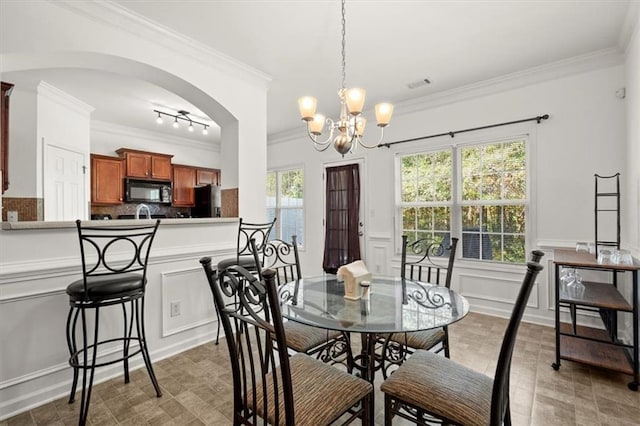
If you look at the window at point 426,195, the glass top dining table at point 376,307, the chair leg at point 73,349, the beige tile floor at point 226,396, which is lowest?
the beige tile floor at point 226,396

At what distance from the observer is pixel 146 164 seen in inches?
216

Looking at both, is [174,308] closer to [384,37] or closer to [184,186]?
[384,37]

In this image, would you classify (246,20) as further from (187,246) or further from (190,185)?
(190,185)

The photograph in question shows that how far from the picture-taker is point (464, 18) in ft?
7.97

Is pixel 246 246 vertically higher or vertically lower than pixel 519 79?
lower

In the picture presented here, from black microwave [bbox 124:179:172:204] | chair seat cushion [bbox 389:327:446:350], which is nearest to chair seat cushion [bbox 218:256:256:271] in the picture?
chair seat cushion [bbox 389:327:446:350]

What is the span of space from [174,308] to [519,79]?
4.33 metres

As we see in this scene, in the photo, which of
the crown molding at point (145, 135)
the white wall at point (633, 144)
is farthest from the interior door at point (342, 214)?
the crown molding at point (145, 135)

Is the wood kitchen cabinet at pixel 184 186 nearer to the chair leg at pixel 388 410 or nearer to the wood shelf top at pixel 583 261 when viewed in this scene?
the chair leg at pixel 388 410

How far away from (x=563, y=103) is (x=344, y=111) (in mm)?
2572

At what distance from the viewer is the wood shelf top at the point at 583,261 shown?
6.95ft

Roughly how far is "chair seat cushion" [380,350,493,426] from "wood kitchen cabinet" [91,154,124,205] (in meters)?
5.45

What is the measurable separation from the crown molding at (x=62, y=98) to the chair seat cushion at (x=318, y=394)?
437 centimetres

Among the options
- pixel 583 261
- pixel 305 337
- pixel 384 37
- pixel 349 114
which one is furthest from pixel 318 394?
pixel 384 37
